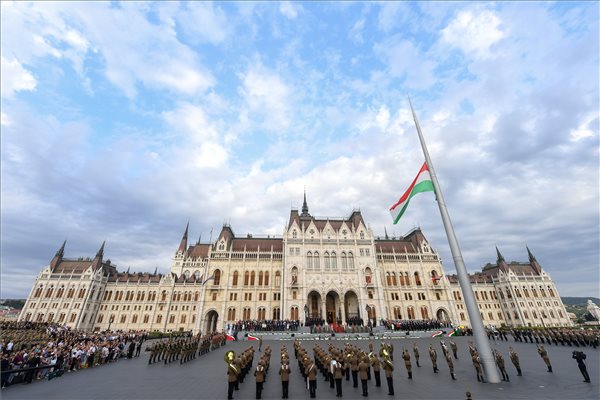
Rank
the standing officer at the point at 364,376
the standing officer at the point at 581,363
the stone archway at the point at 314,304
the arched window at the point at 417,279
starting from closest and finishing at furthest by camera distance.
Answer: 1. the standing officer at the point at 364,376
2. the standing officer at the point at 581,363
3. the stone archway at the point at 314,304
4. the arched window at the point at 417,279

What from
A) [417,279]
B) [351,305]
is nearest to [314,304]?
[351,305]

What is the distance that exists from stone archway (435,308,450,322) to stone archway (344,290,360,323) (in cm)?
1736

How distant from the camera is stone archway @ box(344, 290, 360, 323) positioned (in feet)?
155

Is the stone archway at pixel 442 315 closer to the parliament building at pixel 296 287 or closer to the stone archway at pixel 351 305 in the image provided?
the parliament building at pixel 296 287

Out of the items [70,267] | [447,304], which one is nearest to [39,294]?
[70,267]

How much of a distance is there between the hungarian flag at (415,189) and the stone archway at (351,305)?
123 feet

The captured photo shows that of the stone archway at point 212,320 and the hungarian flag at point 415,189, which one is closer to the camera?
the hungarian flag at point 415,189

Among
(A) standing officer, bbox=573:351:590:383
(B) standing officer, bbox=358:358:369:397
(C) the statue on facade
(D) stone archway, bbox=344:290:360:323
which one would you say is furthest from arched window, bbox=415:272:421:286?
(C) the statue on facade

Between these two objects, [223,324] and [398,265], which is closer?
[223,324]

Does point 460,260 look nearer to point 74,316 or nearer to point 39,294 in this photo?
point 74,316

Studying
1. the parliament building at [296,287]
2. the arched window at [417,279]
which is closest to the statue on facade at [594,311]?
the parliament building at [296,287]

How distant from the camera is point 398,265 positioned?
180ft

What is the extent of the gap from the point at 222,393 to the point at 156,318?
61.8 meters

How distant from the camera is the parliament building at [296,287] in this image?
47.6 meters
